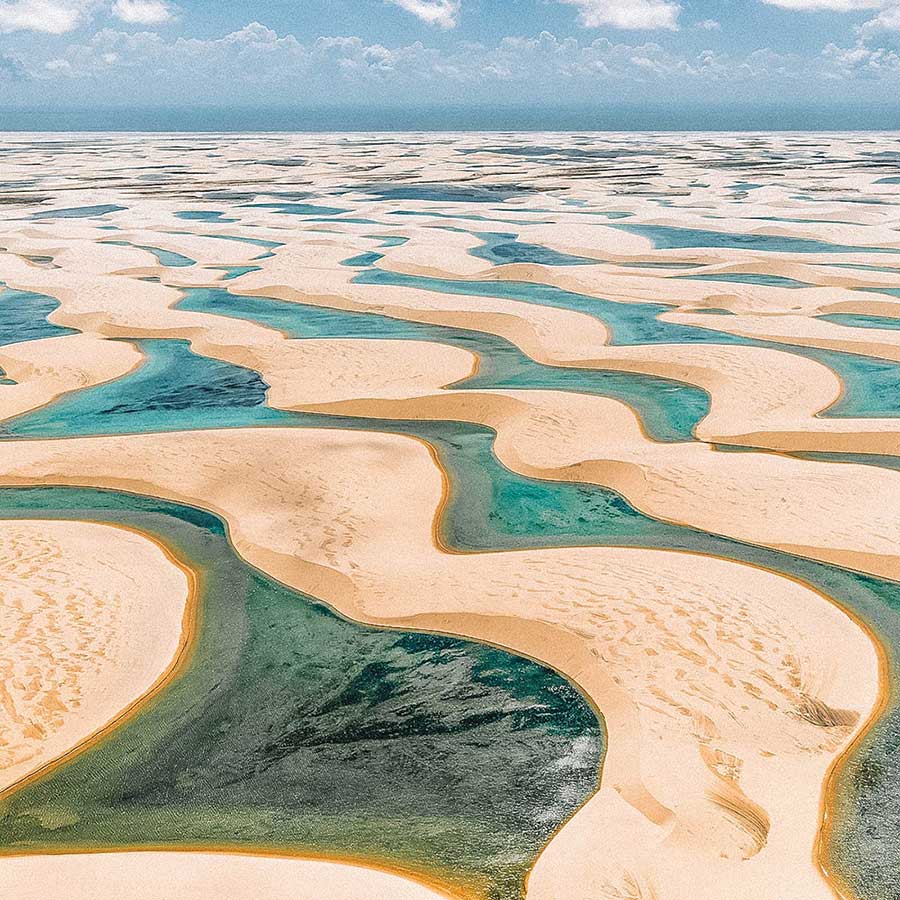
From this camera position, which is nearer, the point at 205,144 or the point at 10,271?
the point at 10,271

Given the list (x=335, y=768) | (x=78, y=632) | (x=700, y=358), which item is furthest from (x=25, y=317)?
(x=335, y=768)

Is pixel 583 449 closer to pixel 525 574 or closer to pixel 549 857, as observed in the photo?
pixel 525 574

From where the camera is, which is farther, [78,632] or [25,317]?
[25,317]

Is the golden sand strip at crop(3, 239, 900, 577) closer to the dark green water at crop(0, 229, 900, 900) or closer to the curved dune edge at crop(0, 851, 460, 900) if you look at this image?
the dark green water at crop(0, 229, 900, 900)

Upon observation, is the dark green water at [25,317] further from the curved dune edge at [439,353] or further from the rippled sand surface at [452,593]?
the curved dune edge at [439,353]

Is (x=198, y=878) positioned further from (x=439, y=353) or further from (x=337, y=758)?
(x=439, y=353)

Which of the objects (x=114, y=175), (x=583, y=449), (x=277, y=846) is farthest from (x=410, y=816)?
(x=114, y=175)

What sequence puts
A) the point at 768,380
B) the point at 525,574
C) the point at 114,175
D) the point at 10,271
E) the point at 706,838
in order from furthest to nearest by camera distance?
the point at 114,175 → the point at 10,271 → the point at 768,380 → the point at 525,574 → the point at 706,838
